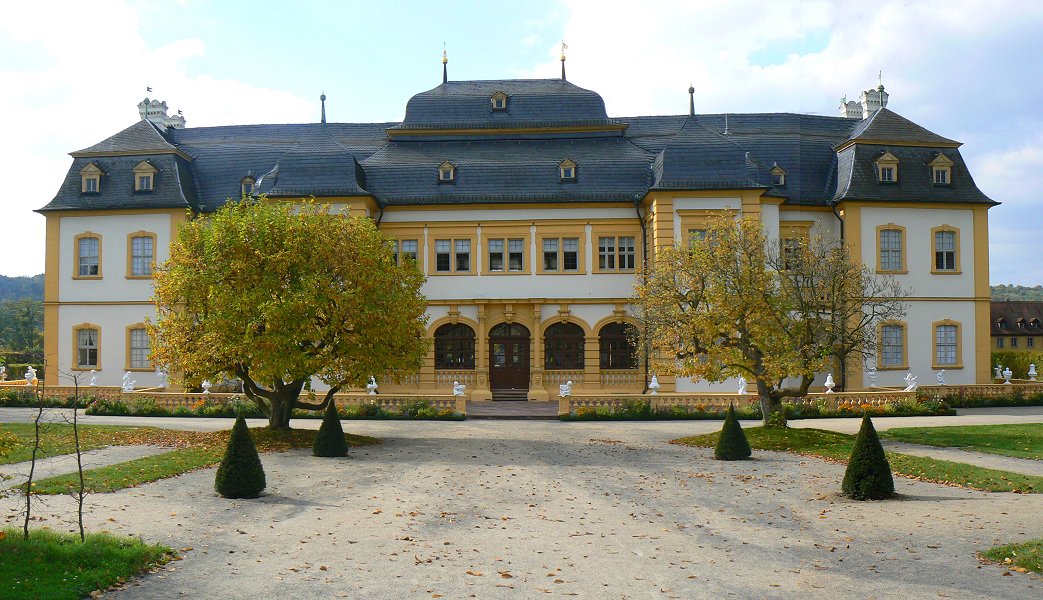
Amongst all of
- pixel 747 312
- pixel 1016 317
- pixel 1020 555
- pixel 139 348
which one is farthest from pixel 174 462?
pixel 1016 317

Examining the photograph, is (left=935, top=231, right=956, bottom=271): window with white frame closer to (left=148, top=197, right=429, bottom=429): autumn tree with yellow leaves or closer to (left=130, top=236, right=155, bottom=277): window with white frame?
(left=148, top=197, right=429, bottom=429): autumn tree with yellow leaves

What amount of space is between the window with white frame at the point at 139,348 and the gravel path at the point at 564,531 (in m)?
19.1

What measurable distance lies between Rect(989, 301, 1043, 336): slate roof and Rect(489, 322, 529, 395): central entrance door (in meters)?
52.8

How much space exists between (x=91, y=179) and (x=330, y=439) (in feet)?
73.9

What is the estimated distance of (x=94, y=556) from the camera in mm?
8383

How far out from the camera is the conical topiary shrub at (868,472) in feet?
41.1

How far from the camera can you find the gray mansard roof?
31922 mm

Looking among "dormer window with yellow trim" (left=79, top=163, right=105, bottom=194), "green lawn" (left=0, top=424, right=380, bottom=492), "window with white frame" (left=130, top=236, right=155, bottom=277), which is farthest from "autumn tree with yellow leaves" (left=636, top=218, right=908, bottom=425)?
"dormer window with yellow trim" (left=79, top=163, right=105, bottom=194)

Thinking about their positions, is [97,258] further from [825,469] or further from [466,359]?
[825,469]

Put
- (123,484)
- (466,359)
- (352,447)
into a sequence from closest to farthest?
(123,484), (352,447), (466,359)

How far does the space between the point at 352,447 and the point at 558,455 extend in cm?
493

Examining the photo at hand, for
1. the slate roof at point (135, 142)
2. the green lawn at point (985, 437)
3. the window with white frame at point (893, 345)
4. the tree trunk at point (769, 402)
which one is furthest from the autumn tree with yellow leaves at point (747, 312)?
the slate roof at point (135, 142)

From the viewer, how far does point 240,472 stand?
41.5ft

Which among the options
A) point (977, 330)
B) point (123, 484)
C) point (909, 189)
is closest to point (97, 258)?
point (123, 484)
